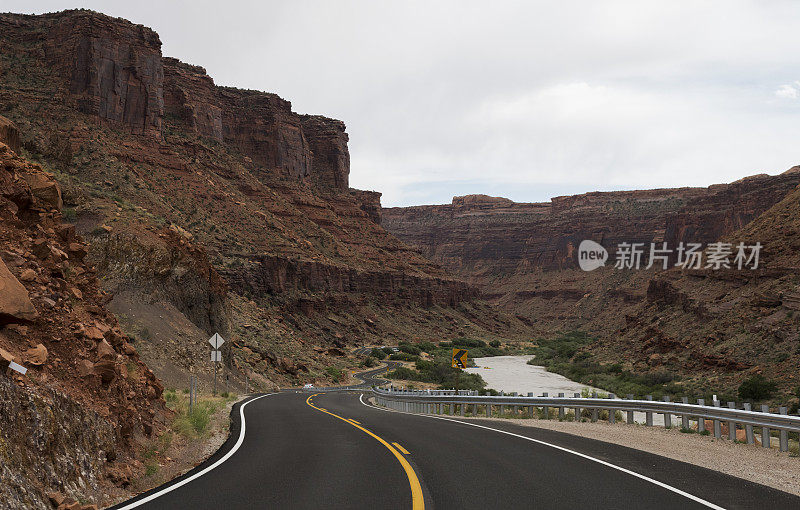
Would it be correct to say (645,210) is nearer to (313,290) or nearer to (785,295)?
(313,290)

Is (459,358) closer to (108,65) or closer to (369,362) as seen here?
(369,362)

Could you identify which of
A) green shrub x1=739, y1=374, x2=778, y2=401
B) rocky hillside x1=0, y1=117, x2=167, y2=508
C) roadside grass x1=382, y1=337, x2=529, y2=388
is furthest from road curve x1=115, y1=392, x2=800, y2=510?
green shrub x1=739, y1=374, x2=778, y2=401

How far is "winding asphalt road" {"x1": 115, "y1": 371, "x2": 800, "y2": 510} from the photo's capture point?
24.8ft

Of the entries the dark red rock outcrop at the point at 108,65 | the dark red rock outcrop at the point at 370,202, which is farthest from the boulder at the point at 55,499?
the dark red rock outcrop at the point at 370,202

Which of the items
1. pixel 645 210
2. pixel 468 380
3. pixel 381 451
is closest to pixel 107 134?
pixel 468 380

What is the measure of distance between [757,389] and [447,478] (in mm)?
33184

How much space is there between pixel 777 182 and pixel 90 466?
149726 mm

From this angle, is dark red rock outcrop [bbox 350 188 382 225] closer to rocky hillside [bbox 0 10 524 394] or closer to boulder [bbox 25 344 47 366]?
rocky hillside [bbox 0 10 524 394]

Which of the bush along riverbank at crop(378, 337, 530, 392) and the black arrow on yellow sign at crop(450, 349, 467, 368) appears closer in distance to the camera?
the black arrow on yellow sign at crop(450, 349, 467, 368)

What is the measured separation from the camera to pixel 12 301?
8672 millimetres

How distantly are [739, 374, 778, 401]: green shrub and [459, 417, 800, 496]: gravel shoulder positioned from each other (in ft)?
74.4

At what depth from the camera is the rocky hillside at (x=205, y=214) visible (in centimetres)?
3734

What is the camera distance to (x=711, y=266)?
65.9 metres

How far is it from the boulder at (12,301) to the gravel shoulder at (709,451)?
10.5 m
